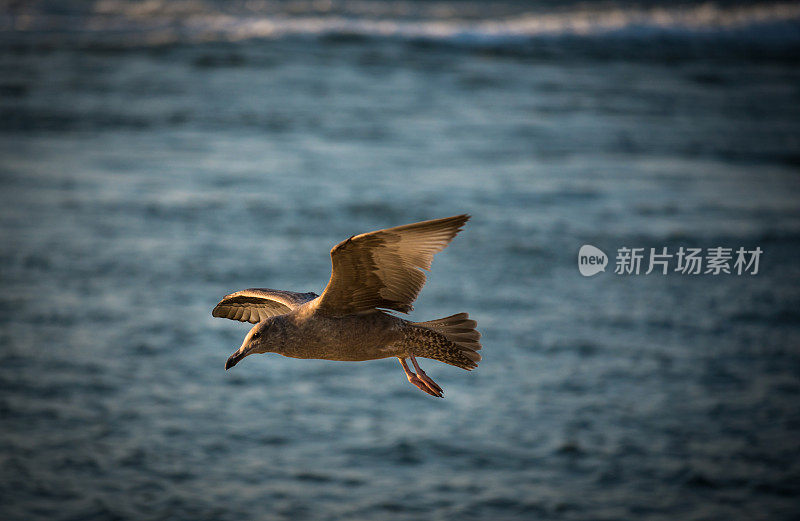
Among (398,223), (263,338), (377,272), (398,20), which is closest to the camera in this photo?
(263,338)

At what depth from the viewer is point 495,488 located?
6056 cm

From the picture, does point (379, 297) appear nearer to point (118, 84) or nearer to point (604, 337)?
point (604, 337)

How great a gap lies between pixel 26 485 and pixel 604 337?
1638 inches

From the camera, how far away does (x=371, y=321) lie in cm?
714

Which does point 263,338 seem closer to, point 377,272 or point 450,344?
point 377,272

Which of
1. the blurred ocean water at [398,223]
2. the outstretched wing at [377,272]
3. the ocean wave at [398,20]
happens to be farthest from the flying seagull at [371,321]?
the ocean wave at [398,20]

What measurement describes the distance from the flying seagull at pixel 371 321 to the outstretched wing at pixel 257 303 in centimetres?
43

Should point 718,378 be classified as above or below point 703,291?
below

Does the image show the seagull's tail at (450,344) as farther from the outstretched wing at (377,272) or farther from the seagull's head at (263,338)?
the seagull's head at (263,338)

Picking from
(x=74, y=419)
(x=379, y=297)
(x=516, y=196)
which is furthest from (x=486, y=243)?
(x=379, y=297)

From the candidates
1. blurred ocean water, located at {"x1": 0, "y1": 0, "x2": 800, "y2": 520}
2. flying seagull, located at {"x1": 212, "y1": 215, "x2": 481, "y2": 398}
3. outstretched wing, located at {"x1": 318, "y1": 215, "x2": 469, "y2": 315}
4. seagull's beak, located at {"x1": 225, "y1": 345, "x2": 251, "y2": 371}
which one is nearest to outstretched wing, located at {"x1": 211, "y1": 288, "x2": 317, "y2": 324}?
flying seagull, located at {"x1": 212, "y1": 215, "x2": 481, "y2": 398}

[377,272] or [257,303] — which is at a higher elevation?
[377,272]

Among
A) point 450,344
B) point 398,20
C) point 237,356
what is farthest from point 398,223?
point 237,356

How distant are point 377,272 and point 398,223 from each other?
72.4m
